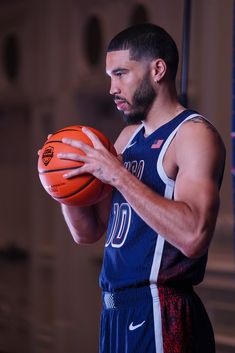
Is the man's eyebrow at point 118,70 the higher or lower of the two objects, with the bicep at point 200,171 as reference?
higher

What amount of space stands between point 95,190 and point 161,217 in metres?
0.27

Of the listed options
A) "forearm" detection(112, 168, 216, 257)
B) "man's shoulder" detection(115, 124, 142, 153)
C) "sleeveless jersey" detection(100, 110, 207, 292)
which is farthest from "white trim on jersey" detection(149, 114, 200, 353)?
"man's shoulder" detection(115, 124, 142, 153)

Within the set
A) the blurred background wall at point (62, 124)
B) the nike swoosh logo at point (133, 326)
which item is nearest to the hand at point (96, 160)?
the nike swoosh logo at point (133, 326)

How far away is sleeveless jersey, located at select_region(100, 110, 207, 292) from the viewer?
1598 millimetres

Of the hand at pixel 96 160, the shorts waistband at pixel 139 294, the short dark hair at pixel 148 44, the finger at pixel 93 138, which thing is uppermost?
the short dark hair at pixel 148 44

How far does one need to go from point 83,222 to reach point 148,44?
57 centimetres

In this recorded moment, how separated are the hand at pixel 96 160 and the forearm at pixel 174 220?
0.08 meters

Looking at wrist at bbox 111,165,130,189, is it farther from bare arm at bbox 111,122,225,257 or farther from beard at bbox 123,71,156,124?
beard at bbox 123,71,156,124

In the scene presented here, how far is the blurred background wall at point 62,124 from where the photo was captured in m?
3.14

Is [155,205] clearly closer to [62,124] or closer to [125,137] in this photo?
[125,137]

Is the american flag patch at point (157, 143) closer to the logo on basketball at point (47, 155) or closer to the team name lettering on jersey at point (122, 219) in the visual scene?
the team name lettering on jersey at point (122, 219)

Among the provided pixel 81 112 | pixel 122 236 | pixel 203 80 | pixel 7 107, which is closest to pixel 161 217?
pixel 122 236

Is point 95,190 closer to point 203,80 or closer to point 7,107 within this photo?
point 203,80

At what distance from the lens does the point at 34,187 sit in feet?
13.8
